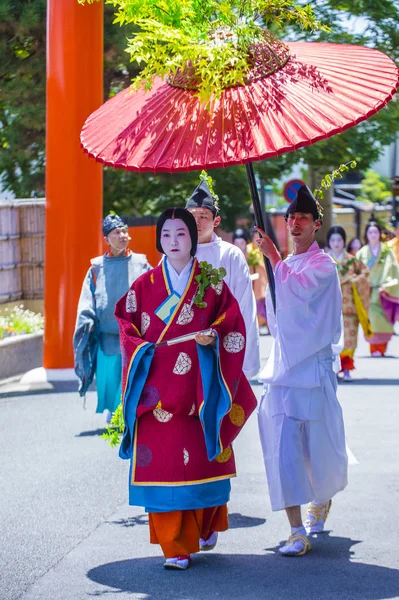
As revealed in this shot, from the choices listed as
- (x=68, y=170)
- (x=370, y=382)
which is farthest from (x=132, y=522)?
(x=68, y=170)

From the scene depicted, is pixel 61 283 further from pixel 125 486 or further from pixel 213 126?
pixel 213 126

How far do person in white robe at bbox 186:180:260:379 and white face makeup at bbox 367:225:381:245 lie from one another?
1096 cm

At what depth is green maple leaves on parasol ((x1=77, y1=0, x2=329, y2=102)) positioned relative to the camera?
18.6ft

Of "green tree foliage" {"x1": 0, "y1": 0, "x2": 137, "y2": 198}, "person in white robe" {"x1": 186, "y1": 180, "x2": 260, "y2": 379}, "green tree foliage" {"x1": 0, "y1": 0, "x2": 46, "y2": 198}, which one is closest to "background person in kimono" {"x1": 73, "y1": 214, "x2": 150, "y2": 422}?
"person in white robe" {"x1": 186, "y1": 180, "x2": 260, "y2": 379}

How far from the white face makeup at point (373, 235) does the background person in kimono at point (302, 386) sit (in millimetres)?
11713

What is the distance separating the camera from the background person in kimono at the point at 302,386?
21.4 ft

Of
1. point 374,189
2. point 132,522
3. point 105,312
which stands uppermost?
point 374,189

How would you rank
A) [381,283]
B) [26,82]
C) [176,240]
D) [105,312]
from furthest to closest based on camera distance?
[381,283]
[26,82]
[105,312]
[176,240]

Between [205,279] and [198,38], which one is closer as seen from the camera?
[198,38]

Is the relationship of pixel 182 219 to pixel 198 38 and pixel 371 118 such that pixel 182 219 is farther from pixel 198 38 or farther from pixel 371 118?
pixel 371 118

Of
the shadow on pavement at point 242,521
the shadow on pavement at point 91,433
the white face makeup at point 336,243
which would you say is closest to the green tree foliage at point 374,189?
the white face makeup at point 336,243

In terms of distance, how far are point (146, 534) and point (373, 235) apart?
1199cm

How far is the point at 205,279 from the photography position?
20.6ft

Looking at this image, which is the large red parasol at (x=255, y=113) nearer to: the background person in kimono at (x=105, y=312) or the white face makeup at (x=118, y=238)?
the white face makeup at (x=118, y=238)
